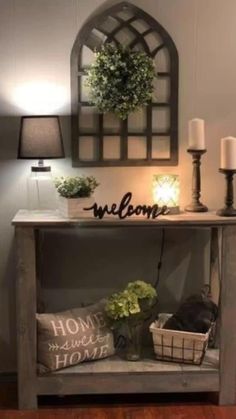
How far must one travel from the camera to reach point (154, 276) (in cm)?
342

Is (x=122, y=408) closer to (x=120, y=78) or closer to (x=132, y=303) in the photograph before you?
(x=132, y=303)

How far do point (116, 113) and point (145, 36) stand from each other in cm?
44

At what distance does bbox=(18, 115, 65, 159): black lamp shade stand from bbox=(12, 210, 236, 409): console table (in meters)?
0.30

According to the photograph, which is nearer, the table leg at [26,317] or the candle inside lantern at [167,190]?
the table leg at [26,317]

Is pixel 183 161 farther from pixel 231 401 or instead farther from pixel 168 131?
pixel 231 401

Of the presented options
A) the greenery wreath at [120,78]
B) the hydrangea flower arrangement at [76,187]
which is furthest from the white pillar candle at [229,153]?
the hydrangea flower arrangement at [76,187]

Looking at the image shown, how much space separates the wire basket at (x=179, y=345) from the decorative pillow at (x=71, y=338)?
0.80 feet

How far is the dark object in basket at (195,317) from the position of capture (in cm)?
308

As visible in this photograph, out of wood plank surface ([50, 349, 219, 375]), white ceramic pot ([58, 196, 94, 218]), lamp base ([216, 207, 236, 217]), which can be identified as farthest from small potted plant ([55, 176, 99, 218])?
wood plank surface ([50, 349, 219, 375])

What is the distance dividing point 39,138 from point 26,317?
0.86 m

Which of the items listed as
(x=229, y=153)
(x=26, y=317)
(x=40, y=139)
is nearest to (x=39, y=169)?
(x=40, y=139)

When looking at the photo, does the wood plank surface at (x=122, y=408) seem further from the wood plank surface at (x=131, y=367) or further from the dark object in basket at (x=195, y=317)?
the dark object in basket at (x=195, y=317)

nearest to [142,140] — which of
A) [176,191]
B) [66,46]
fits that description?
[176,191]

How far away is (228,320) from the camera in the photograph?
3.05 meters
